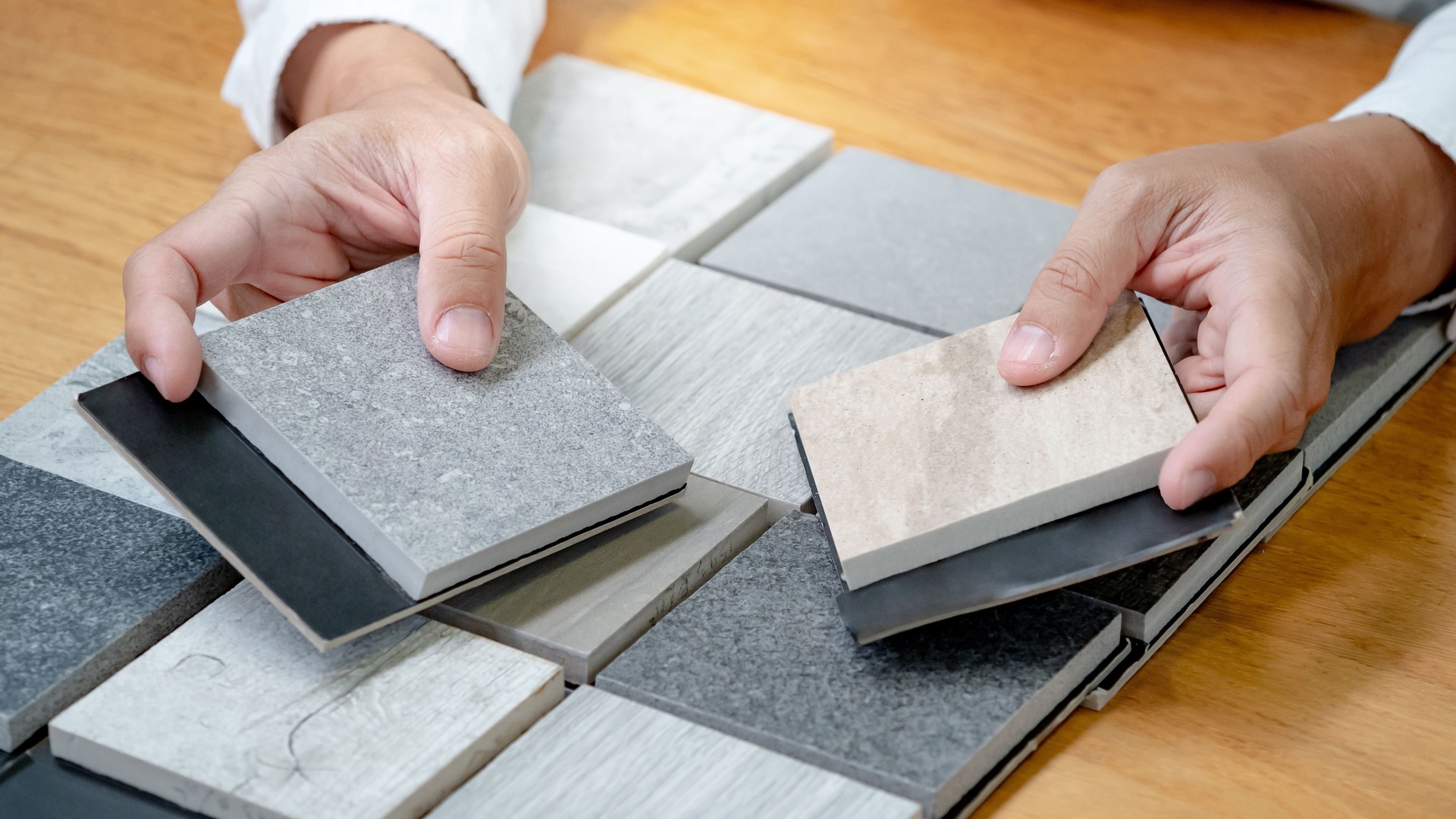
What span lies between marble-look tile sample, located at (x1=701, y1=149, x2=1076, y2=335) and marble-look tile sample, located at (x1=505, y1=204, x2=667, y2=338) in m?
0.08

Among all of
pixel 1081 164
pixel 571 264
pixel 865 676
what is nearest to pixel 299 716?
pixel 865 676

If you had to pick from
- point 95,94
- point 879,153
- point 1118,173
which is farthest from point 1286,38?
point 95,94

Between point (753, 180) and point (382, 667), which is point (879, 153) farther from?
point (382, 667)

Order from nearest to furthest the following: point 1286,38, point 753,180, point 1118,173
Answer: point 1118,173 → point 753,180 → point 1286,38

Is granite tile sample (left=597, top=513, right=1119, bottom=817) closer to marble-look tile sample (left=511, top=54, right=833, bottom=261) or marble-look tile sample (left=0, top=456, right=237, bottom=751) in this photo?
marble-look tile sample (left=0, top=456, right=237, bottom=751)

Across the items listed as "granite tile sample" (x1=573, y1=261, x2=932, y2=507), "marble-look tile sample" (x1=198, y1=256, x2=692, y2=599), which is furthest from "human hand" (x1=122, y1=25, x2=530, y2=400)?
"granite tile sample" (x1=573, y1=261, x2=932, y2=507)

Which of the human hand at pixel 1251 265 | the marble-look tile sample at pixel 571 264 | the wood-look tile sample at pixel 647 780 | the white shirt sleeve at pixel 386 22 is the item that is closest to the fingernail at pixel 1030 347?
the human hand at pixel 1251 265

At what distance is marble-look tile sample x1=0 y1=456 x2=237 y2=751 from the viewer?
72 centimetres

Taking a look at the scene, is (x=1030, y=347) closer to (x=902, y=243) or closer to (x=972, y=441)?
(x=972, y=441)

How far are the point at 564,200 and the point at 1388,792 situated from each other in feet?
2.84

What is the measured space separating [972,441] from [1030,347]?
0.23 ft

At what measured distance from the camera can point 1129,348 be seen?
2.62 feet

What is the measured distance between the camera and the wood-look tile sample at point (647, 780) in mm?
666

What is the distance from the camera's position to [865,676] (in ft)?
2.40
